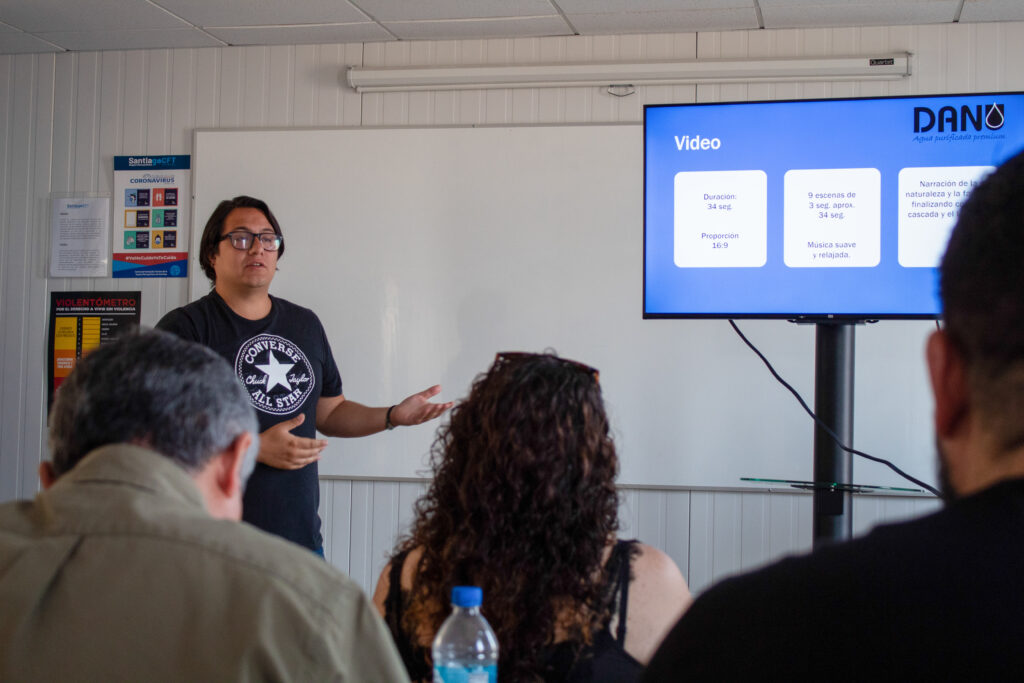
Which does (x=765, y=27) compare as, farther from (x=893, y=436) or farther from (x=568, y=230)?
(x=893, y=436)

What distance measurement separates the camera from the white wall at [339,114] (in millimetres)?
3541

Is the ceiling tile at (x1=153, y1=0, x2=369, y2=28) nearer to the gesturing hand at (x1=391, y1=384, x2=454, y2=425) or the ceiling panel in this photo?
the ceiling panel

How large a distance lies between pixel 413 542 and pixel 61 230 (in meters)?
3.20

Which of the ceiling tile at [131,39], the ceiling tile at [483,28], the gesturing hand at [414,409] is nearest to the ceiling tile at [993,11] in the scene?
the ceiling tile at [483,28]

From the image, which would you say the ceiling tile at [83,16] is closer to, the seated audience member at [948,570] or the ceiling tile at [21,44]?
the ceiling tile at [21,44]

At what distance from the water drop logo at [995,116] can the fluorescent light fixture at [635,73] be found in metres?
1.00

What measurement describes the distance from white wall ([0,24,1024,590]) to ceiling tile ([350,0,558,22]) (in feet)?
0.83

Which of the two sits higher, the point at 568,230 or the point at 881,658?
the point at 568,230

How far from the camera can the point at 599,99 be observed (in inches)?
145

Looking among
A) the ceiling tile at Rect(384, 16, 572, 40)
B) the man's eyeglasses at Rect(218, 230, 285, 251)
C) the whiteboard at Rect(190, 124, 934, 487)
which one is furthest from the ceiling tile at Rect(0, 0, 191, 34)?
the man's eyeglasses at Rect(218, 230, 285, 251)

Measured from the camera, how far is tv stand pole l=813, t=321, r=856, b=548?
8.37 feet

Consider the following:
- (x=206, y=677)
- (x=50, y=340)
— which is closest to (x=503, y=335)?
(x=50, y=340)

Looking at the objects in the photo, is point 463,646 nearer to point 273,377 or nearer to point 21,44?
point 273,377

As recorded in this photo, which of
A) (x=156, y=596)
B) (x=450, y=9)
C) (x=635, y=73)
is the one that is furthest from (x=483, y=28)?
(x=156, y=596)
